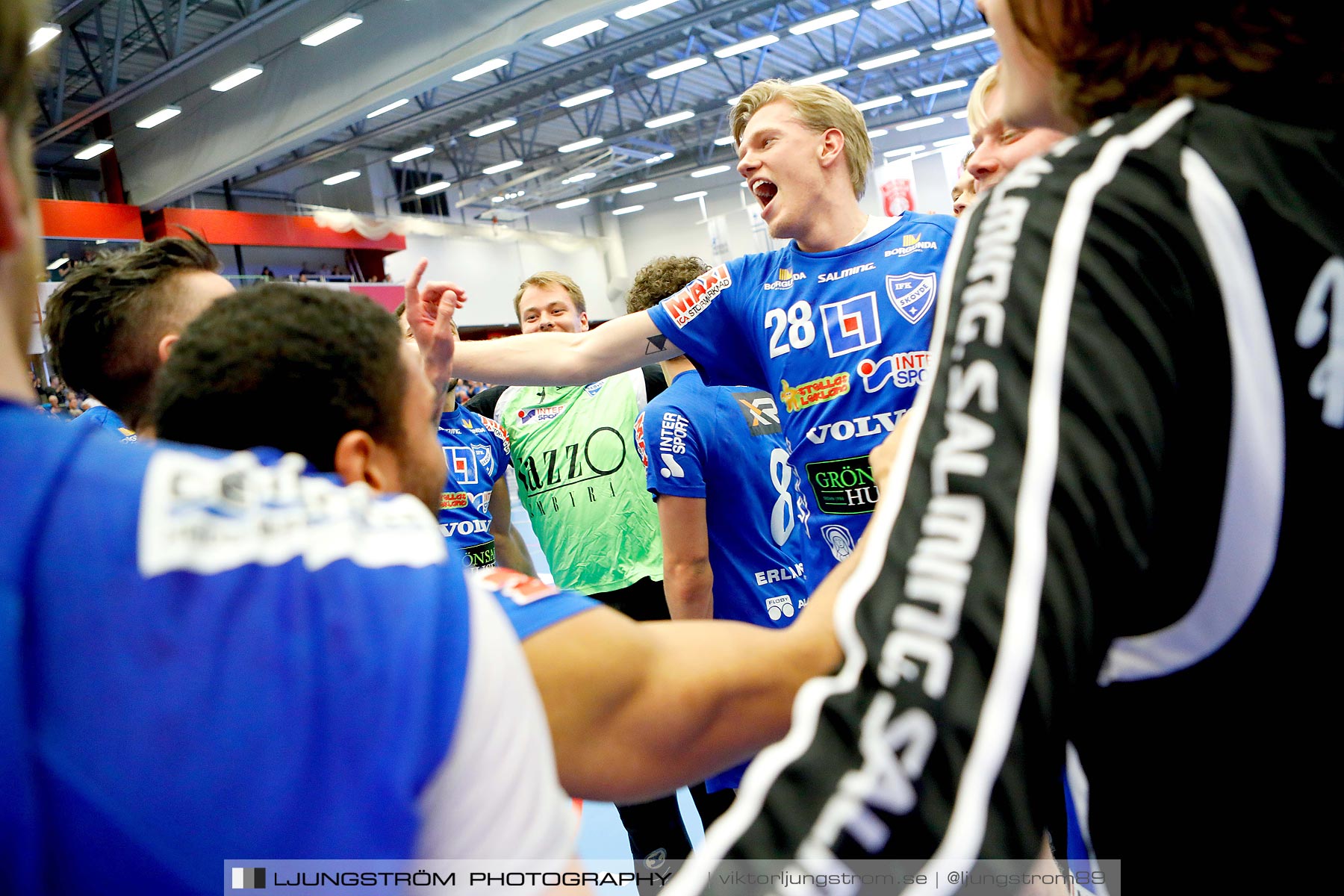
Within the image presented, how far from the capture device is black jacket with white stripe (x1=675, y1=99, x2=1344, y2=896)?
475mm

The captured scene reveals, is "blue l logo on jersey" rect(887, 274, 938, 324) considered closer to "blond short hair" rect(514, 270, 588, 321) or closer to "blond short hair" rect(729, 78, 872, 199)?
"blond short hair" rect(729, 78, 872, 199)

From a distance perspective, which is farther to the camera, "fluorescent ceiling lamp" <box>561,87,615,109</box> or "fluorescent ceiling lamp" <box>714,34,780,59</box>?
"fluorescent ceiling lamp" <box>561,87,615,109</box>

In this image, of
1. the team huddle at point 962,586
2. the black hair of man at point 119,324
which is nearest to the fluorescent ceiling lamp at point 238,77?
the black hair of man at point 119,324

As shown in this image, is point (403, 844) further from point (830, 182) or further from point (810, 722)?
point (830, 182)

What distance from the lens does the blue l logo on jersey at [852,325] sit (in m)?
2.19

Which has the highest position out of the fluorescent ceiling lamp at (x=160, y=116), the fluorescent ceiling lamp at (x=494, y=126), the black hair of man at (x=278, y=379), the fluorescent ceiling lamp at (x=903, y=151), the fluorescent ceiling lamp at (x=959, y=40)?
the fluorescent ceiling lamp at (x=494, y=126)

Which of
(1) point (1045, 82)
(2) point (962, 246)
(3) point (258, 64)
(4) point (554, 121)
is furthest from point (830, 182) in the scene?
(4) point (554, 121)

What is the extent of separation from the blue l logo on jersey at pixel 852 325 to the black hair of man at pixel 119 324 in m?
1.48

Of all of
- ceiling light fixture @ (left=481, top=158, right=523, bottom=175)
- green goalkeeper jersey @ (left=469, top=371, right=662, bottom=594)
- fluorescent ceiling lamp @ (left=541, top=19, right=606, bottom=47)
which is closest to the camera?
green goalkeeper jersey @ (left=469, top=371, right=662, bottom=594)

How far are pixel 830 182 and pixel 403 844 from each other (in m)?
2.23

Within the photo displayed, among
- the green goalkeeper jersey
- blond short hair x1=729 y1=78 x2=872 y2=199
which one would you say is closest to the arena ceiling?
the green goalkeeper jersey

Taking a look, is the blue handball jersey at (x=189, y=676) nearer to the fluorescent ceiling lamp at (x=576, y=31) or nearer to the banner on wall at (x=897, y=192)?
the fluorescent ceiling lamp at (x=576, y=31)

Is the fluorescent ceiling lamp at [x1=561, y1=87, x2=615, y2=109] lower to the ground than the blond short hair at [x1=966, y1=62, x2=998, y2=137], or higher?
higher

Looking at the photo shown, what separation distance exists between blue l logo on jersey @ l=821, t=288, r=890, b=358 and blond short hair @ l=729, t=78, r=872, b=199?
18.0 inches
